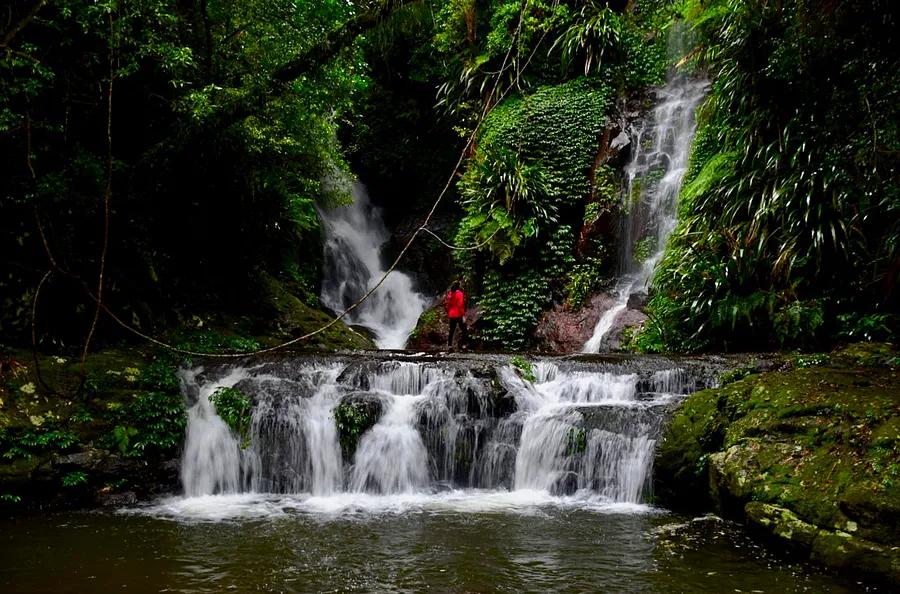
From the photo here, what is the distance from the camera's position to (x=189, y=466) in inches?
264

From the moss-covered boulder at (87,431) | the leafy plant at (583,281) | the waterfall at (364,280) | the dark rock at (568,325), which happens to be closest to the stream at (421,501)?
the moss-covered boulder at (87,431)

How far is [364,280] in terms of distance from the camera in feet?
57.2

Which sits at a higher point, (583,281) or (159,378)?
(583,281)

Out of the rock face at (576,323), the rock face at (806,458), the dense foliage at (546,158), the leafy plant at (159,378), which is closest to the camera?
the rock face at (806,458)

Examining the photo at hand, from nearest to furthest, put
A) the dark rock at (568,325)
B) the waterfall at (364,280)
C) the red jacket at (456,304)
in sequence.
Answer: the red jacket at (456,304) → the dark rock at (568,325) → the waterfall at (364,280)

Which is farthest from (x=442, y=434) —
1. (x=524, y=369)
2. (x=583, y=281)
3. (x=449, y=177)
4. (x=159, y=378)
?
(x=583, y=281)

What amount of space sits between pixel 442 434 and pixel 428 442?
0.64ft

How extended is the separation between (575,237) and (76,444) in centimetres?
1060

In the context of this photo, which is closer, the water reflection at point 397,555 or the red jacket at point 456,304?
the water reflection at point 397,555

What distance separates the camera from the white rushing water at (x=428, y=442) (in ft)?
20.1

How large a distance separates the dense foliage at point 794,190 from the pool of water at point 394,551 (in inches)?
143

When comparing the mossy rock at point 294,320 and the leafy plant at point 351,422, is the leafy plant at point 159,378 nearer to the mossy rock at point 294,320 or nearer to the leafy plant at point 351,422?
the leafy plant at point 351,422

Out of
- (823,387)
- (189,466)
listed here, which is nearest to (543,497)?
(823,387)

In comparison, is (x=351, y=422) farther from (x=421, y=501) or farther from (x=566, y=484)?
(x=566, y=484)
